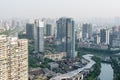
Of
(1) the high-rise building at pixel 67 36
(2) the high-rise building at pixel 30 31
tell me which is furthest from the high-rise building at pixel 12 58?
(2) the high-rise building at pixel 30 31

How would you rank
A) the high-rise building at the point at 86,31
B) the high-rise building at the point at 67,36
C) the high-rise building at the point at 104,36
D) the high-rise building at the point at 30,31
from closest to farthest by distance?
the high-rise building at the point at 67,36 → the high-rise building at the point at 104,36 → the high-rise building at the point at 30,31 → the high-rise building at the point at 86,31

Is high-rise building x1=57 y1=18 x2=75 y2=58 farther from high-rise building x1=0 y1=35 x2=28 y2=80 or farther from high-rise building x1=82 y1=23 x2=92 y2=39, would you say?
high-rise building x1=0 y1=35 x2=28 y2=80

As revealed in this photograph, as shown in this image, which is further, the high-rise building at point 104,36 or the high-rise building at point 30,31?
→ the high-rise building at point 30,31

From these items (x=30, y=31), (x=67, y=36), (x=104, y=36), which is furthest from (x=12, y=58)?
(x=30, y=31)

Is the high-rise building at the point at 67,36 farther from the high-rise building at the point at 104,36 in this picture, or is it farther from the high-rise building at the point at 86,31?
the high-rise building at the point at 86,31

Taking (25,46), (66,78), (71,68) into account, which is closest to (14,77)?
(25,46)

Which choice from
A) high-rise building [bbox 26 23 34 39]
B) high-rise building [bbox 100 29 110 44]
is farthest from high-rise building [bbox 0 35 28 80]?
high-rise building [bbox 26 23 34 39]

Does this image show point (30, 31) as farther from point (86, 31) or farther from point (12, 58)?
point (12, 58)
